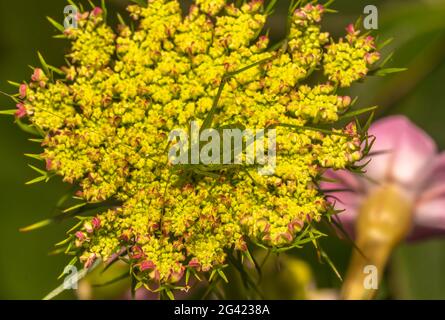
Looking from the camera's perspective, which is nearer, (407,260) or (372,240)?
(372,240)

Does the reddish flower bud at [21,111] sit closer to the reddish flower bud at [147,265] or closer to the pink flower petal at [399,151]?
the reddish flower bud at [147,265]

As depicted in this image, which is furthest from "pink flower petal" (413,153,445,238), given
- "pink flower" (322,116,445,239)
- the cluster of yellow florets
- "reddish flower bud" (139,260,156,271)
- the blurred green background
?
"reddish flower bud" (139,260,156,271)

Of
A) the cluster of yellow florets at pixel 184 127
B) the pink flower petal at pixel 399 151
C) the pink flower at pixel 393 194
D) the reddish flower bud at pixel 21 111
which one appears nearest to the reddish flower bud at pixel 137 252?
the cluster of yellow florets at pixel 184 127

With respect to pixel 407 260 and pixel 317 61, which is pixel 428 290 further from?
pixel 317 61

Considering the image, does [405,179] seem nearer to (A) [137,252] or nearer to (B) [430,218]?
(B) [430,218]
